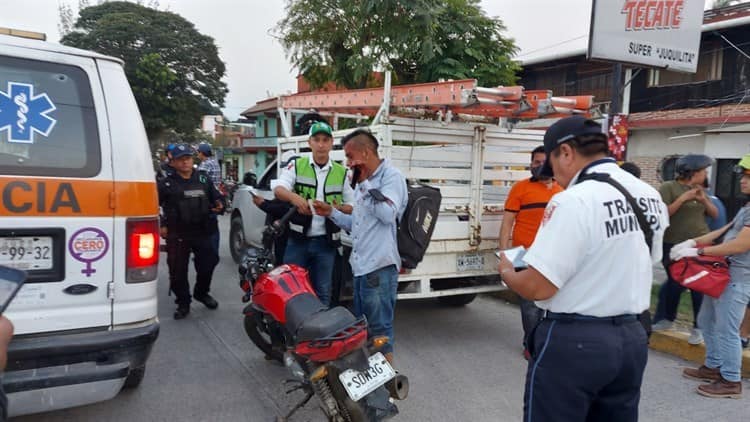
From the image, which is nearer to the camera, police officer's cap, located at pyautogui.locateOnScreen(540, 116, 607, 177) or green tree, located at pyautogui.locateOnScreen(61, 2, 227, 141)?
police officer's cap, located at pyautogui.locateOnScreen(540, 116, 607, 177)

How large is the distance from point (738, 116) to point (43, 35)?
14.8 meters

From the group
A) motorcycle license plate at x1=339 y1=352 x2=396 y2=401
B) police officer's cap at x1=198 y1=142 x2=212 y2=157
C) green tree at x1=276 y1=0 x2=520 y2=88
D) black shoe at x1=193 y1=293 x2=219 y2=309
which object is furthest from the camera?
green tree at x1=276 y1=0 x2=520 y2=88

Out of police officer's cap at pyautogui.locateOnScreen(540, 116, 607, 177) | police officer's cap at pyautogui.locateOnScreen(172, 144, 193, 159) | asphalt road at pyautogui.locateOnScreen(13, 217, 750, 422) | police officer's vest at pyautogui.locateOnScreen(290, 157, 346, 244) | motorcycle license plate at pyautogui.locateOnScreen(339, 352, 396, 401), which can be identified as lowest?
asphalt road at pyautogui.locateOnScreen(13, 217, 750, 422)

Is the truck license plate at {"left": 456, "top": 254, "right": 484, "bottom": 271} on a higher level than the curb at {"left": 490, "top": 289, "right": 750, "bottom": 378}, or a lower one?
higher

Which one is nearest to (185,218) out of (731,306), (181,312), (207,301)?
(181,312)

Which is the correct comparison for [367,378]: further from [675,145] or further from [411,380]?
[675,145]

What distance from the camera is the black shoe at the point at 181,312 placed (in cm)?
517

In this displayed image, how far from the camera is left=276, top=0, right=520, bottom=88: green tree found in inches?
347

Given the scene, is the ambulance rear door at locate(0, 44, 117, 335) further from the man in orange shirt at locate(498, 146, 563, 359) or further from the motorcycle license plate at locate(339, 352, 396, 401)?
the man in orange shirt at locate(498, 146, 563, 359)

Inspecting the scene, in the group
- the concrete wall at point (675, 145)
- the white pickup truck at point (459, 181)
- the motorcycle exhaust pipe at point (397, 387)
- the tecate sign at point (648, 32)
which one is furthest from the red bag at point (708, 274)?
the concrete wall at point (675, 145)

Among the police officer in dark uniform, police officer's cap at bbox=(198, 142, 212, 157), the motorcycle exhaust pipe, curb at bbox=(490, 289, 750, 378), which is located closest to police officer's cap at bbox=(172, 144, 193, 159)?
the police officer in dark uniform

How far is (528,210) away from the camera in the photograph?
4223mm

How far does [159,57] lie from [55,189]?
25091 mm

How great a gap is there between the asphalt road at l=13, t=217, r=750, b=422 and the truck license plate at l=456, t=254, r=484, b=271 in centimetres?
73
